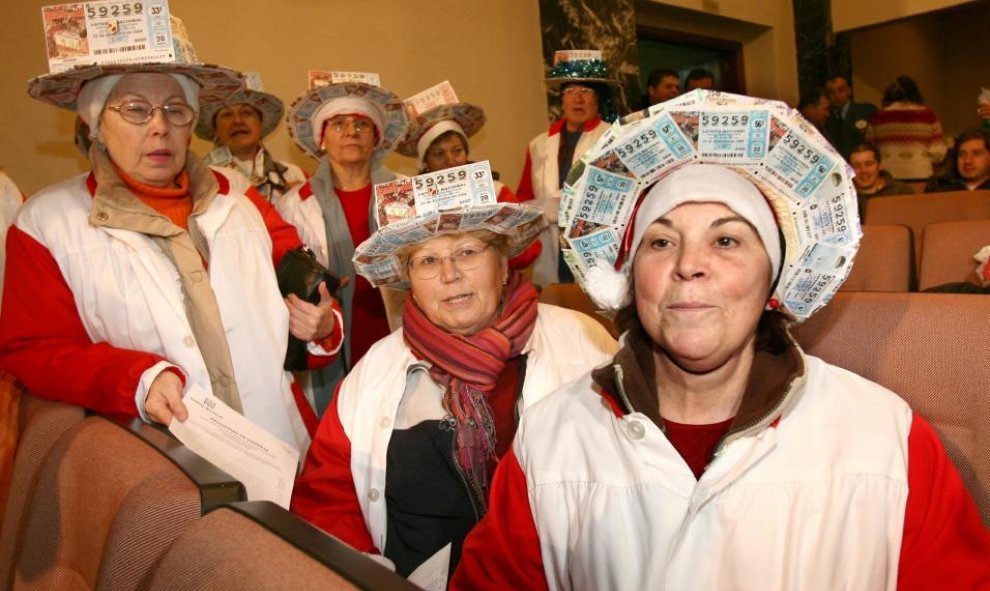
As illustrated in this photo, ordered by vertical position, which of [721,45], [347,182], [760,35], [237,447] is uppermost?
[760,35]

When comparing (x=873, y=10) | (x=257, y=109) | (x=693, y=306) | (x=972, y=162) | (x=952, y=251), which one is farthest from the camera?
(x=873, y=10)

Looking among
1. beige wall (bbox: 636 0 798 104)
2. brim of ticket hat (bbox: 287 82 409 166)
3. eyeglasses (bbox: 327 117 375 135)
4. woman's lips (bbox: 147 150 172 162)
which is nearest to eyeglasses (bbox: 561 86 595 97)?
brim of ticket hat (bbox: 287 82 409 166)

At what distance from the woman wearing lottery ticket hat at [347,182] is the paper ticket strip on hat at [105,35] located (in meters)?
1.11

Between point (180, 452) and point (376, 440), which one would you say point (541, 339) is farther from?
point (180, 452)

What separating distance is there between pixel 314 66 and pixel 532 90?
1.92 meters

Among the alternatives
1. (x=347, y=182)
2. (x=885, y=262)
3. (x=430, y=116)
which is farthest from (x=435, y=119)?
(x=885, y=262)

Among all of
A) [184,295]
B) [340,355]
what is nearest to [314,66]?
[340,355]

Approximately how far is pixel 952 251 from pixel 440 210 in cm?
186

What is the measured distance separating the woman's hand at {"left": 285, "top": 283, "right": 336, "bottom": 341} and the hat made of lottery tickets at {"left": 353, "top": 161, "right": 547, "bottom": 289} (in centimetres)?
19

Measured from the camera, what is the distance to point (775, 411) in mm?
1239

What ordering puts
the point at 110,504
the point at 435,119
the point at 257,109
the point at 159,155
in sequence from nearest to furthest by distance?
the point at 110,504 → the point at 159,155 → the point at 257,109 → the point at 435,119

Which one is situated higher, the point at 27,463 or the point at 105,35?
the point at 105,35

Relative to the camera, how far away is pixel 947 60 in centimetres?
1240

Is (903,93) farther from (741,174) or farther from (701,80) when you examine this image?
(741,174)
